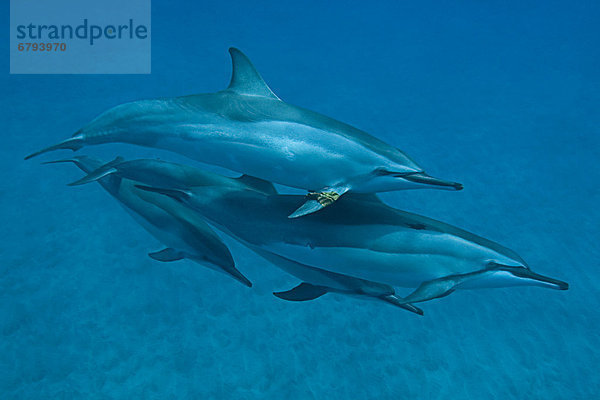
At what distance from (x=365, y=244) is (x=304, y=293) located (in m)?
0.65

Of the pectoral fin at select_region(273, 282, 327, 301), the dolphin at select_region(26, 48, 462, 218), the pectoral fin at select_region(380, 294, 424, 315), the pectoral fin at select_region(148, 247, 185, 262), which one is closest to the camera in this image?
the dolphin at select_region(26, 48, 462, 218)

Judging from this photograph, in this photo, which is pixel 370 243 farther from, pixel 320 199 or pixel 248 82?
pixel 248 82

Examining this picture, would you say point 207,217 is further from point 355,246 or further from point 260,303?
point 260,303

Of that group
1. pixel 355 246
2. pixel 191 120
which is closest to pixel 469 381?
pixel 355 246

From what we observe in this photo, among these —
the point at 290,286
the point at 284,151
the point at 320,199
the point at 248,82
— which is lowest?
the point at 290,286

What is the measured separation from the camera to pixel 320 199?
2.46m

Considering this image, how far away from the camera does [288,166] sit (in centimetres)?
258

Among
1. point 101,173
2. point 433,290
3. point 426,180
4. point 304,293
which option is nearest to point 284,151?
point 426,180

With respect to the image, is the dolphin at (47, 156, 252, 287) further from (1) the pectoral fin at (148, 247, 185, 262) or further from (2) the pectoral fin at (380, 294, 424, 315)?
(2) the pectoral fin at (380, 294, 424, 315)

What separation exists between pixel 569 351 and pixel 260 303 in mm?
4735

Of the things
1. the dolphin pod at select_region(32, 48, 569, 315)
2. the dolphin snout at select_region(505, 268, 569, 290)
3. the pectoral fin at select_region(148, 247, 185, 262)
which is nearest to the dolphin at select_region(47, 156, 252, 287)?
the pectoral fin at select_region(148, 247, 185, 262)

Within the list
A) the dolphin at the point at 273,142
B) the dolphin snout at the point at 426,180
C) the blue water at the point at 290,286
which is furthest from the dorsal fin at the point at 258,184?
the blue water at the point at 290,286

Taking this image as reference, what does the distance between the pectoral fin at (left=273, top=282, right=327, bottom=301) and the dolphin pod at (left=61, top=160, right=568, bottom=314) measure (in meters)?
0.04

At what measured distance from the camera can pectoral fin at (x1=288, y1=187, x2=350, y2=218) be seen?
240cm
